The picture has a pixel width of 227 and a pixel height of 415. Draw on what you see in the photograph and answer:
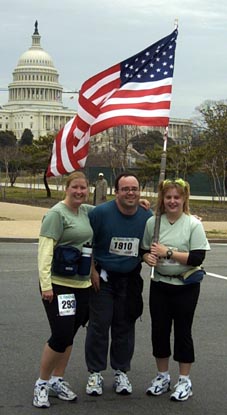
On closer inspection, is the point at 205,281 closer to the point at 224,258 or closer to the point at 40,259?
the point at 224,258

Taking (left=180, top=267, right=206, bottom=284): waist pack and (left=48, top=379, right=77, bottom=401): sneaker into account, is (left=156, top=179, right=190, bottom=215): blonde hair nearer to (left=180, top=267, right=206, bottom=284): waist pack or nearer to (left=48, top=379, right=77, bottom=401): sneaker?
(left=180, top=267, right=206, bottom=284): waist pack

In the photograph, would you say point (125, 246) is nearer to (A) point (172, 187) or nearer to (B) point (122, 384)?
(A) point (172, 187)

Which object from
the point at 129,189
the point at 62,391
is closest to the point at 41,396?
the point at 62,391

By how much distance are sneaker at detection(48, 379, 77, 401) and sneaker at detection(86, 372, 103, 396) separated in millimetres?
142

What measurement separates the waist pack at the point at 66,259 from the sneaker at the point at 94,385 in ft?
3.08

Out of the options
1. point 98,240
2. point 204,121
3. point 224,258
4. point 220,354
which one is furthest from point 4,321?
point 204,121

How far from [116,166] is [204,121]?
9.85 m

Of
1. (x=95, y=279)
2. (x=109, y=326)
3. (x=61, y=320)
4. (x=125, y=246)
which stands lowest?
(x=109, y=326)

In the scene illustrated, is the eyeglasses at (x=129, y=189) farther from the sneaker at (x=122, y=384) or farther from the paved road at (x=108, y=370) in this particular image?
the paved road at (x=108, y=370)

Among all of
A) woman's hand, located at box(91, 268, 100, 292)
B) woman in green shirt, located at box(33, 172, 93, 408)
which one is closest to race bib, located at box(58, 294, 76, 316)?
woman in green shirt, located at box(33, 172, 93, 408)

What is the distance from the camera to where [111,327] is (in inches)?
229

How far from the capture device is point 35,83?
5709 inches

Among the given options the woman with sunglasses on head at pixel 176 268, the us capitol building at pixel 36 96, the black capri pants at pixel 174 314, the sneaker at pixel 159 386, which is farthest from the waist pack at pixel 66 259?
the us capitol building at pixel 36 96

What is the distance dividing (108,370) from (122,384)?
691mm
